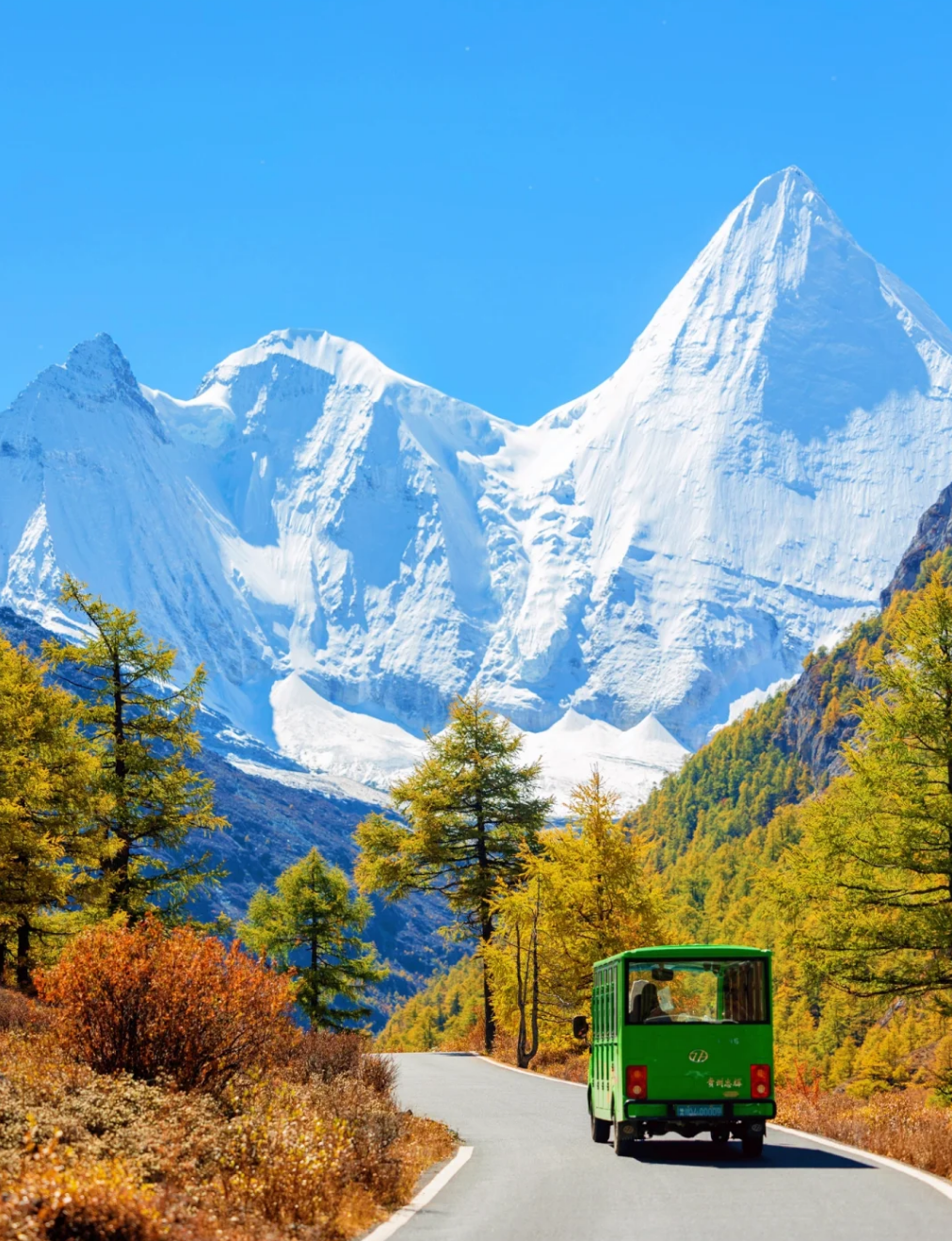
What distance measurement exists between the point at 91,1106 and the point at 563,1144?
7.43 m

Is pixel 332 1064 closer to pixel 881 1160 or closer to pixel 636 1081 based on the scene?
pixel 636 1081

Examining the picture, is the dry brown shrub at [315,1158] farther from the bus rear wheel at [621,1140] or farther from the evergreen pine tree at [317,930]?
the evergreen pine tree at [317,930]

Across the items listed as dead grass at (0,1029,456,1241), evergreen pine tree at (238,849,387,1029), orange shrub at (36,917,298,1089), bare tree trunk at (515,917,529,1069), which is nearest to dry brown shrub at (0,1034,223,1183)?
dead grass at (0,1029,456,1241)

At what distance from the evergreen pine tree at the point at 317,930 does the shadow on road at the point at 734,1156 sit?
30.6m

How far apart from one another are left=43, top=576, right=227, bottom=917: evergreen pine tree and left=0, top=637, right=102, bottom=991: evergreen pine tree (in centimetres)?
68

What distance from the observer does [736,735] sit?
196000 mm

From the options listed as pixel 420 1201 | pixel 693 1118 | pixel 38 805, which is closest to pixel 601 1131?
pixel 693 1118

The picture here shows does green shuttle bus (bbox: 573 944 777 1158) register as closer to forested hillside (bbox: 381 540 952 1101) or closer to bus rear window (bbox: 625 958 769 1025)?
bus rear window (bbox: 625 958 769 1025)

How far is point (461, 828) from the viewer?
127ft

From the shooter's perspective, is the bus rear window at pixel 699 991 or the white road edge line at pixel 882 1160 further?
the bus rear window at pixel 699 991

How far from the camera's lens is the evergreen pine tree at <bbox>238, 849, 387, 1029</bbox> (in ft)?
151

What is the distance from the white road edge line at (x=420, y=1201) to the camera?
9930mm

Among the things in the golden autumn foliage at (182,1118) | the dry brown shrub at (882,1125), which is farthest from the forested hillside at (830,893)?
the golden autumn foliage at (182,1118)

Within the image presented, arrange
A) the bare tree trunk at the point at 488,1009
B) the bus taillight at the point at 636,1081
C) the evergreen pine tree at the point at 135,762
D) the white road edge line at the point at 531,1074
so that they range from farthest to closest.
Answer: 1. the bare tree trunk at the point at 488,1009
2. the evergreen pine tree at the point at 135,762
3. the white road edge line at the point at 531,1074
4. the bus taillight at the point at 636,1081
